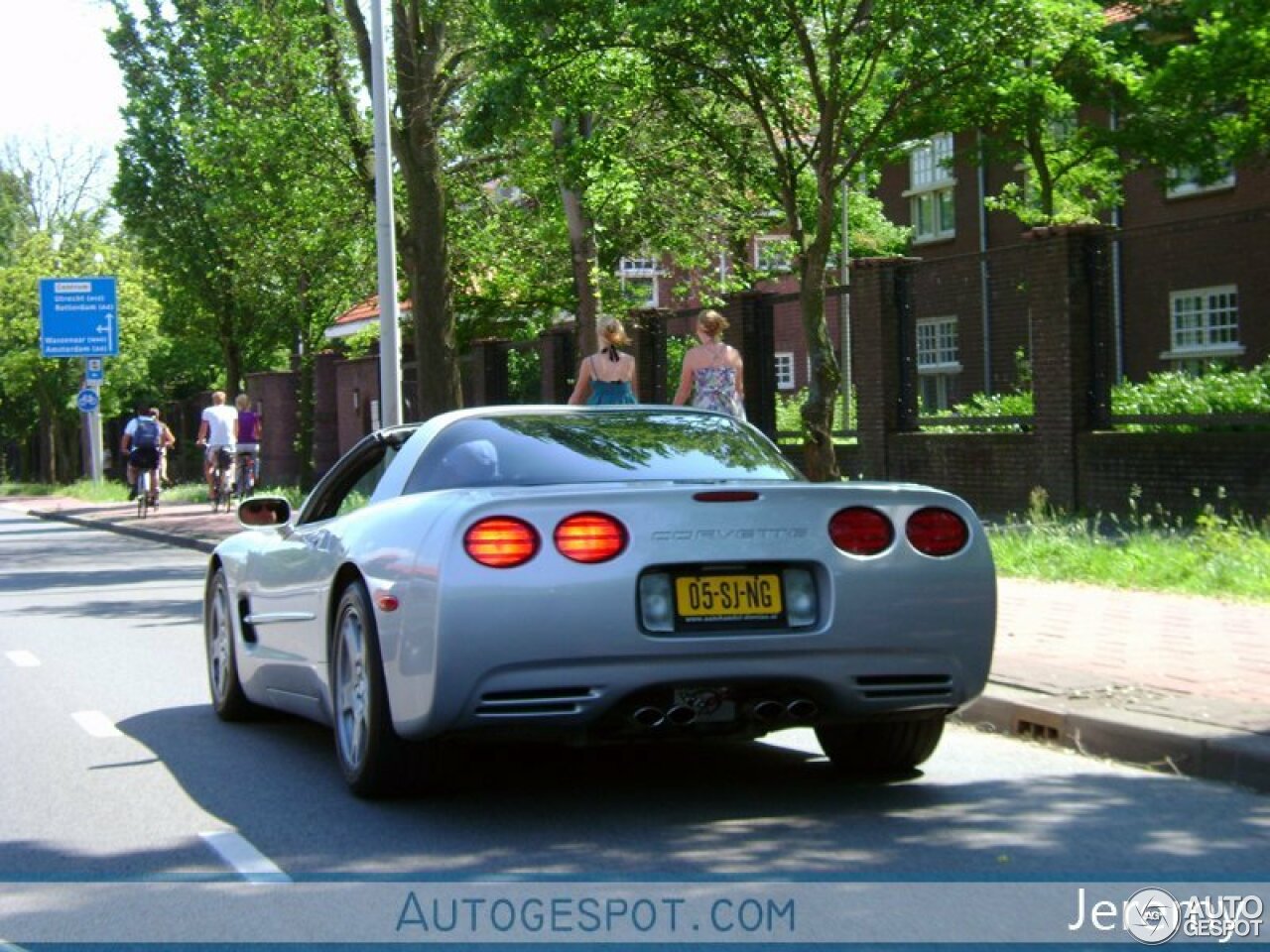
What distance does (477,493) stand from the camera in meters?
6.34

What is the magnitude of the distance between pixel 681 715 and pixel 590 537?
648 mm

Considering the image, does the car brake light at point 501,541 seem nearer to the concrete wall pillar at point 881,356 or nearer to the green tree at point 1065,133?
the green tree at point 1065,133

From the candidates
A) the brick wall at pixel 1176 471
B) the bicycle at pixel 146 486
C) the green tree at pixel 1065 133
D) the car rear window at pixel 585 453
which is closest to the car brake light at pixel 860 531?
the car rear window at pixel 585 453

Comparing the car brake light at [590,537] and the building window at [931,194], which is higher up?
the building window at [931,194]

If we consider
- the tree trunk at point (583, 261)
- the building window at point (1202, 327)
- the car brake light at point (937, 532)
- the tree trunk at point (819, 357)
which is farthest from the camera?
the tree trunk at point (583, 261)

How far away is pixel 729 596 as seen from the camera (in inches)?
242

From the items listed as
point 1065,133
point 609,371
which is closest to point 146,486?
point 1065,133

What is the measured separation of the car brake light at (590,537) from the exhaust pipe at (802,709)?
79cm

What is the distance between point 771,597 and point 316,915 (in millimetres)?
1852

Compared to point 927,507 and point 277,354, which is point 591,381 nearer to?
point 927,507

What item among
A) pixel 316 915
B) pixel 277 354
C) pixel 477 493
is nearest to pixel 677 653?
pixel 477 493

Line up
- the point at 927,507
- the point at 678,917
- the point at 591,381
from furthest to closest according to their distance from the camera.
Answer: the point at 591,381 → the point at 927,507 → the point at 678,917

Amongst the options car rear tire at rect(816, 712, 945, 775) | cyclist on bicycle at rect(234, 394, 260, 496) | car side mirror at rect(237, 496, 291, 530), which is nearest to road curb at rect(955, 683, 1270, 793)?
car rear tire at rect(816, 712, 945, 775)

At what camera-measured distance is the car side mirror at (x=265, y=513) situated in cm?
836
